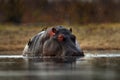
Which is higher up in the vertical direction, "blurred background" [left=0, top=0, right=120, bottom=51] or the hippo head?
"blurred background" [left=0, top=0, right=120, bottom=51]

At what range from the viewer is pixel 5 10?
30.5 meters

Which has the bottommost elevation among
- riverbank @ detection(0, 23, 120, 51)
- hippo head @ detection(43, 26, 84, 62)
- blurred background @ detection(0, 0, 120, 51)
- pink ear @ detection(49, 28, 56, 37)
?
hippo head @ detection(43, 26, 84, 62)

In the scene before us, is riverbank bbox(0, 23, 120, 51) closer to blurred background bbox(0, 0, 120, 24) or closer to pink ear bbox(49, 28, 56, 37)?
blurred background bbox(0, 0, 120, 24)

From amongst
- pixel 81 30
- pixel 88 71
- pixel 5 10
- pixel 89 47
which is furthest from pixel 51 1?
pixel 88 71

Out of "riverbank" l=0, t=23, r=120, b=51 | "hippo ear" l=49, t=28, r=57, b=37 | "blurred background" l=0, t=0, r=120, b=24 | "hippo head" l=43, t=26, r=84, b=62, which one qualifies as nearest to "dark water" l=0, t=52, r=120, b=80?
"hippo head" l=43, t=26, r=84, b=62

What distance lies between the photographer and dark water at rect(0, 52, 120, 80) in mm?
12055

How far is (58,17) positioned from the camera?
31.3m

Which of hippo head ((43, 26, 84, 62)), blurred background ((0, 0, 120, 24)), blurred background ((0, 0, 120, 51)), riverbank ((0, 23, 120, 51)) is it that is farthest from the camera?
blurred background ((0, 0, 120, 24))

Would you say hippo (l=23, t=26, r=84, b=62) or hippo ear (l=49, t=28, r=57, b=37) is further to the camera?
hippo ear (l=49, t=28, r=57, b=37)

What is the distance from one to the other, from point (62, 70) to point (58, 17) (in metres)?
18.1

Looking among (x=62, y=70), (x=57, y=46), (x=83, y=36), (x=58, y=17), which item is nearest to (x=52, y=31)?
(x=57, y=46)

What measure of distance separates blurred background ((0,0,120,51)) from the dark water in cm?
1032

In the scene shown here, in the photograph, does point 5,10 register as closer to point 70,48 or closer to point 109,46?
point 109,46

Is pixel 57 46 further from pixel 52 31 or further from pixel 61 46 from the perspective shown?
pixel 52 31
